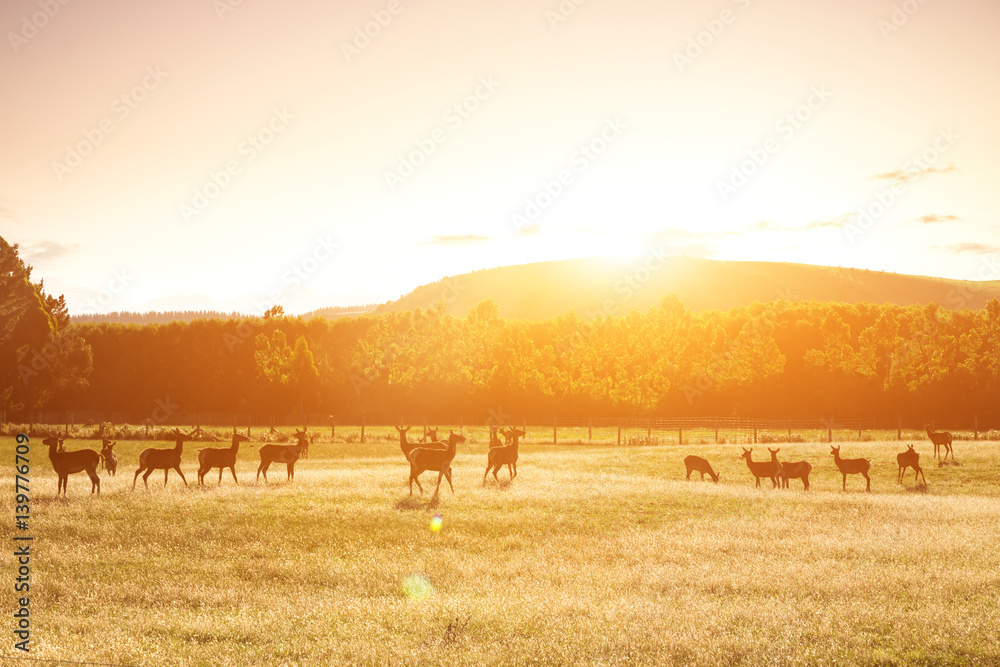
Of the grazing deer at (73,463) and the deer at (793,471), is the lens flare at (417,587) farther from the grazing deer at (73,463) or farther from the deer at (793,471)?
the deer at (793,471)

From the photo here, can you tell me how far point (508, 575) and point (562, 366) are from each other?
71.4m

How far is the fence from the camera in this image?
5481 centimetres

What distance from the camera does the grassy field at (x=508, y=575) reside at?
10.5 metres

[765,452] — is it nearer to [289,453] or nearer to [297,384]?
[289,453]

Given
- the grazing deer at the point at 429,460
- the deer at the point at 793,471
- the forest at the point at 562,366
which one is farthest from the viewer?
the forest at the point at 562,366

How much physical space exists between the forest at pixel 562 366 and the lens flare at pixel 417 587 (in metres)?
65.5

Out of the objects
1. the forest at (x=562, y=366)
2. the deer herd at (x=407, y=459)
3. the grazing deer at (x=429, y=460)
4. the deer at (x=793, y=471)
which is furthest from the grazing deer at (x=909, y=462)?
the forest at (x=562, y=366)

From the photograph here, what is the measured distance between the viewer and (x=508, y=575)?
15.0 m

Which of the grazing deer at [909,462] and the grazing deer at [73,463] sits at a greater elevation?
the grazing deer at [73,463]

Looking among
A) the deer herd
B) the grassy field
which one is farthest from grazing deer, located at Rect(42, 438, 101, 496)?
the grassy field

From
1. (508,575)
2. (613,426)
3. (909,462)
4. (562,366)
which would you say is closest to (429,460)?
(508,575)

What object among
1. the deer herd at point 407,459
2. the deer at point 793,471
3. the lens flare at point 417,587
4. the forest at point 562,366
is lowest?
the lens flare at point 417,587

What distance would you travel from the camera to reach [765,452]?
43000 mm

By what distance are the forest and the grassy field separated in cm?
5529
